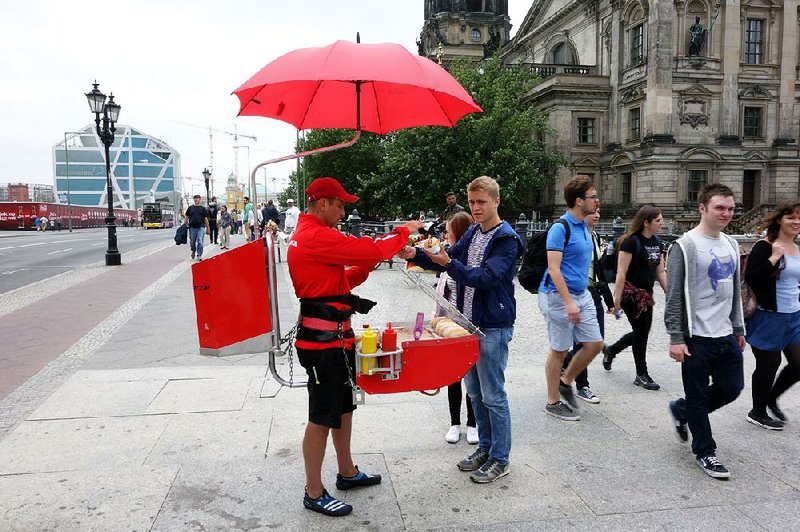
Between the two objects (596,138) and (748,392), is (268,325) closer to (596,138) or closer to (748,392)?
(748,392)

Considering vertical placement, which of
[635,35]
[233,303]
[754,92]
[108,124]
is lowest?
[233,303]

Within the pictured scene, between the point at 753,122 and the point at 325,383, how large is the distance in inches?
1555

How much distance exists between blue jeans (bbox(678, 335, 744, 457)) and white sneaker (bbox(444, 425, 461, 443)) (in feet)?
5.36

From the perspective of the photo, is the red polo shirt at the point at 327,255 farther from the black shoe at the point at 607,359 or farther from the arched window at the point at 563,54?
the arched window at the point at 563,54

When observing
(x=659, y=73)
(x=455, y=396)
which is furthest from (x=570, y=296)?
(x=659, y=73)

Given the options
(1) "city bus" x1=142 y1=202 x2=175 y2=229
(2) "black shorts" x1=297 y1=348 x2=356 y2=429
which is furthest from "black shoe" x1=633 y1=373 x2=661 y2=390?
(1) "city bus" x1=142 y1=202 x2=175 y2=229

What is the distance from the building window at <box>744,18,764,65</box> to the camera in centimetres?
3394

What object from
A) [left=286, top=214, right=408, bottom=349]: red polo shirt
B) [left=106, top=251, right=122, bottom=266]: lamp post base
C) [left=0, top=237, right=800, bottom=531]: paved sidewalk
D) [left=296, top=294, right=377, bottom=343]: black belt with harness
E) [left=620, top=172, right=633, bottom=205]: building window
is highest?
[left=620, top=172, right=633, bottom=205]: building window

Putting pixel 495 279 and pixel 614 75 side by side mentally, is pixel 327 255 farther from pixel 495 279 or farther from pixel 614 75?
pixel 614 75

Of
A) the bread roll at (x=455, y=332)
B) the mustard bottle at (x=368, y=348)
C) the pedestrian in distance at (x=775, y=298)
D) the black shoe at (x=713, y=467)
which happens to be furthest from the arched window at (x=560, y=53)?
the mustard bottle at (x=368, y=348)

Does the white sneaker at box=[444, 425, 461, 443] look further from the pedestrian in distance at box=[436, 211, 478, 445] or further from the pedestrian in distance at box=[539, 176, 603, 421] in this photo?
the pedestrian in distance at box=[539, 176, 603, 421]

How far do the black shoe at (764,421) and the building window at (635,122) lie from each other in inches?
1327

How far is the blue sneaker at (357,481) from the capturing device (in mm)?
3582

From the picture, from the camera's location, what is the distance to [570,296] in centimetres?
461
